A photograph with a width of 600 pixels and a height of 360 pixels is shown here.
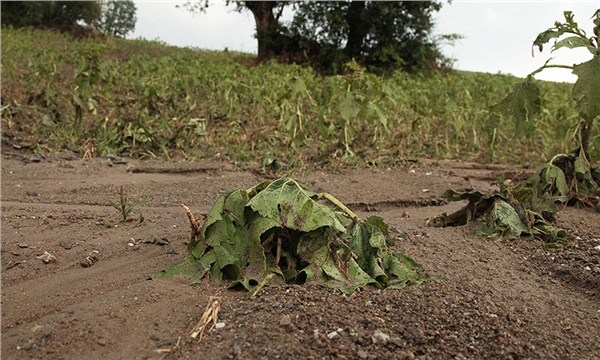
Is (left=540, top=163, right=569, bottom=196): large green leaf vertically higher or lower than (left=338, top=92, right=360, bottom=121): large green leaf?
lower

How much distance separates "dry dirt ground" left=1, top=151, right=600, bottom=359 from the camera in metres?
1.74

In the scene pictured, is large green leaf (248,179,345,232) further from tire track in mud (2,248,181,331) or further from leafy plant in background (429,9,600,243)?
leafy plant in background (429,9,600,243)

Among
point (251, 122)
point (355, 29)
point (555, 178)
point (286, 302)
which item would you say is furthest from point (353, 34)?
point (286, 302)

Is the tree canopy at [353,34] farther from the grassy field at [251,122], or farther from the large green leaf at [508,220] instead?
the large green leaf at [508,220]

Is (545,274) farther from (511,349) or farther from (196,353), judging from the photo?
(196,353)

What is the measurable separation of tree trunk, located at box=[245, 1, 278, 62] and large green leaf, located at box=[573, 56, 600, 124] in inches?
530

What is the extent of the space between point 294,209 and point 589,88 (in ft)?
5.17

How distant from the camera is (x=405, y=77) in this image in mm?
11766

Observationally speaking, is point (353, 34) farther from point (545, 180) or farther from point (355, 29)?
point (545, 180)

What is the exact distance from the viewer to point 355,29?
15477mm

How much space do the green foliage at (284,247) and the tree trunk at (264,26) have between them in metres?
13.9

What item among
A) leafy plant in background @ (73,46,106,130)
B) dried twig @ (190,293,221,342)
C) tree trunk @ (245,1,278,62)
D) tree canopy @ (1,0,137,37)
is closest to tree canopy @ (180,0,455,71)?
tree trunk @ (245,1,278,62)

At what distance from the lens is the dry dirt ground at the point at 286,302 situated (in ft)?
5.69

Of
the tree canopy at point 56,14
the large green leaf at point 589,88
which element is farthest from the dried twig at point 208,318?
the tree canopy at point 56,14
